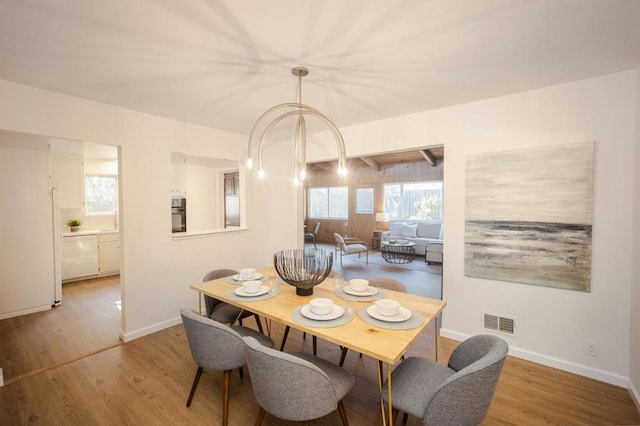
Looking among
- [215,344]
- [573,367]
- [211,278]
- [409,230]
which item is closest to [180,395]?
[215,344]

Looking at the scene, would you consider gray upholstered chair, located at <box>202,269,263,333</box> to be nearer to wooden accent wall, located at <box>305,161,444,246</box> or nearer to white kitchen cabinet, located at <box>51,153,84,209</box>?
white kitchen cabinet, located at <box>51,153,84,209</box>

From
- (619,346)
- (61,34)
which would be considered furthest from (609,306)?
(61,34)

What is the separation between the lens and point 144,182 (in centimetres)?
307

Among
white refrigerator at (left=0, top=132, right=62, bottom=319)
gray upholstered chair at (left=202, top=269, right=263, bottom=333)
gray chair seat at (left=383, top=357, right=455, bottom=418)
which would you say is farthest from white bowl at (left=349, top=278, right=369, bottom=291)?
white refrigerator at (left=0, top=132, right=62, bottom=319)

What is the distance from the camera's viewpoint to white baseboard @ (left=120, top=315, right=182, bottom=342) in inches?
116

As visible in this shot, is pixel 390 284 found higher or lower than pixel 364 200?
lower

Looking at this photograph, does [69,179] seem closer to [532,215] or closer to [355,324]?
[355,324]

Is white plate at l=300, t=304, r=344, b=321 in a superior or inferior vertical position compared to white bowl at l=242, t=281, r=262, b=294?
inferior

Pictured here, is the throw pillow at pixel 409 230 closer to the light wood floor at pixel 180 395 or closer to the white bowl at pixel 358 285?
the light wood floor at pixel 180 395

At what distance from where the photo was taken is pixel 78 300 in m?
4.12

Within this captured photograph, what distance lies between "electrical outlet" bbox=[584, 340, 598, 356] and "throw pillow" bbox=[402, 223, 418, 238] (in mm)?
5653

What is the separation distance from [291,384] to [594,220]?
105 inches

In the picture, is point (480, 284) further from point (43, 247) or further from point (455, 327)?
point (43, 247)

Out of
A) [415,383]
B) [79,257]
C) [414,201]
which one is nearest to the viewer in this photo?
[415,383]
